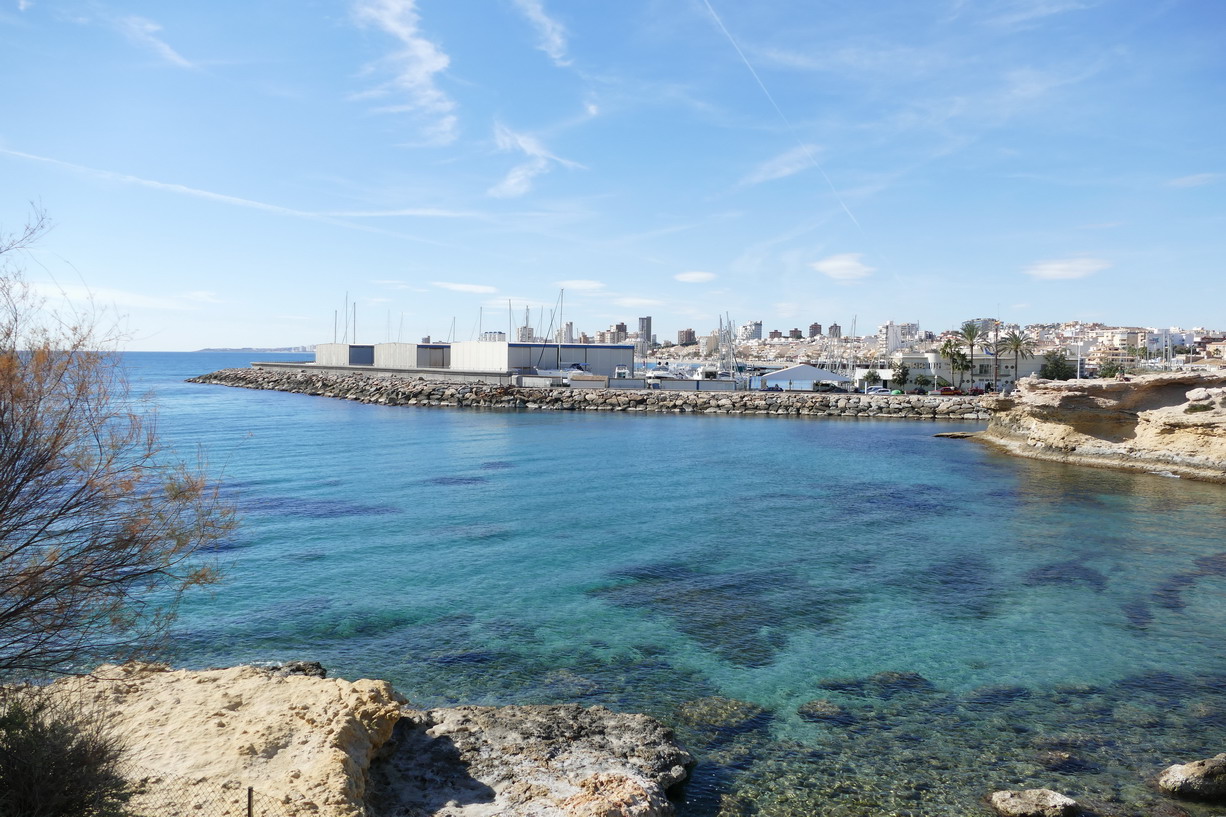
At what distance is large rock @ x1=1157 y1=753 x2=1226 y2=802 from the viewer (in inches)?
362

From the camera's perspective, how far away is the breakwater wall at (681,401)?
6562 cm

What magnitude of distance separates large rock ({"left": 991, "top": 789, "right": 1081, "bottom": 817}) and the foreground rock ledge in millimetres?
3898

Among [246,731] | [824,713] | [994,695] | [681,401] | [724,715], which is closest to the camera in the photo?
[246,731]

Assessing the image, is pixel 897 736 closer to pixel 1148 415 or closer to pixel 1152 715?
pixel 1152 715

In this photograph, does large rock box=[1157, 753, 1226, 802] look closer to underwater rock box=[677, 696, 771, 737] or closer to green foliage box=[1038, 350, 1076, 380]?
underwater rock box=[677, 696, 771, 737]

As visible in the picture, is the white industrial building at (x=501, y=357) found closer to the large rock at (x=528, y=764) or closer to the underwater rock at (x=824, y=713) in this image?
the underwater rock at (x=824, y=713)

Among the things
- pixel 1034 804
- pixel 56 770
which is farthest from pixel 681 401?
pixel 56 770

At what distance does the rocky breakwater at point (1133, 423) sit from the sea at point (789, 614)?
11.7ft

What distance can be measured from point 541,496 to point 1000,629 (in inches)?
692

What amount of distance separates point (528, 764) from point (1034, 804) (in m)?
6.18

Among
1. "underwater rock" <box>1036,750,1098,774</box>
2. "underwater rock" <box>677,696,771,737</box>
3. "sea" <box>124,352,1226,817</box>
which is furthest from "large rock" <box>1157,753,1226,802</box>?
"underwater rock" <box>677,696,771,737</box>

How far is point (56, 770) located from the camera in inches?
266

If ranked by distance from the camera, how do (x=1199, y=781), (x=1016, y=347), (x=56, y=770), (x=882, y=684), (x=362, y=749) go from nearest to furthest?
(x=56, y=770) → (x=362, y=749) → (x=1199, y=781) → (x=882, y=684) → (x=1016, y=347)

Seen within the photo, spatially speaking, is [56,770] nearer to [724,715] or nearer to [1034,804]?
[724,715]
